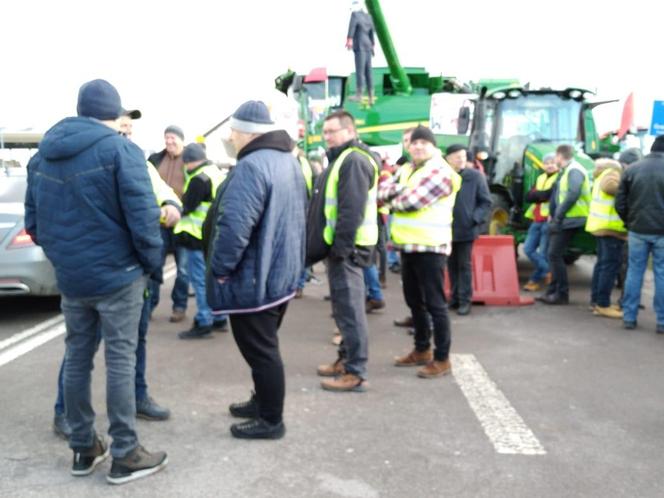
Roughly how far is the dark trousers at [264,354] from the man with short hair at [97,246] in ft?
2.09

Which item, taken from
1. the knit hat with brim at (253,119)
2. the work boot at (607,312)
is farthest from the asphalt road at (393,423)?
the knit hat with brim at (253,119)

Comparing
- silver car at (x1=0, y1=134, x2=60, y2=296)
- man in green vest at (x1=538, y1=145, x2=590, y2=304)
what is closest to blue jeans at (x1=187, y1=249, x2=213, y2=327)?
silver car at (x1=0, y1=134, x2=60, y2=296)

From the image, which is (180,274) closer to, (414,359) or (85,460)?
(414,359)

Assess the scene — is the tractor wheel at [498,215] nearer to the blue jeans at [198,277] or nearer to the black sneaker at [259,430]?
the blue jeans at [198,277]

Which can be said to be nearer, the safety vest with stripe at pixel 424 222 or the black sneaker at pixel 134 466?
the black sneaker at pixel 134 466

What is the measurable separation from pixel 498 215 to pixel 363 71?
19.8 ft

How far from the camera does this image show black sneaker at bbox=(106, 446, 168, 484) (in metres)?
3.56

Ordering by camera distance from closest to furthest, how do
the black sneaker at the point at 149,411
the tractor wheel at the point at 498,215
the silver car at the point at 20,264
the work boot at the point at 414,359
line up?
the black sneaker at the point at 149,411, the work boot at the point at 414,359, the silver car at the point at 20,264, the tractor wheel at the point at 498,215

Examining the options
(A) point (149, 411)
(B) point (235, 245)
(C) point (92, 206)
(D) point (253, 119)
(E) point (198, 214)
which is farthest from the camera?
(E) point (198, 214)

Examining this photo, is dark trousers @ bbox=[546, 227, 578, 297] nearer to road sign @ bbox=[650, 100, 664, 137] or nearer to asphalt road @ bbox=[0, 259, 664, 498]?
asphalt road @ bbox=[0, 259, 664, 498]

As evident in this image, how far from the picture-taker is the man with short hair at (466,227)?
779 cm

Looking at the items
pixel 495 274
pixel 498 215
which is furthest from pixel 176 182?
pixel 498 215

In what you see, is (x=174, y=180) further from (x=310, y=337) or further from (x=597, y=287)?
(x=597, y=287)

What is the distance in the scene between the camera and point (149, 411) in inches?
174
